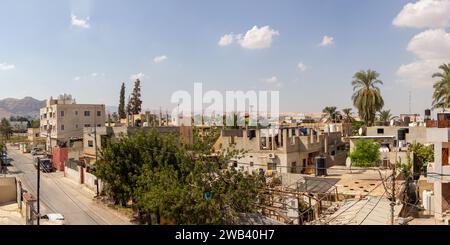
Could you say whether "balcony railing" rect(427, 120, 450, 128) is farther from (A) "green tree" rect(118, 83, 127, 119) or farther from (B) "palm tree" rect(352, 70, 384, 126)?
(A) "green tree" rect(118, 83, 127, 119)

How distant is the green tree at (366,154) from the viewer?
20031 millimetres

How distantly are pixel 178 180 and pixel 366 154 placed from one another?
1164 cm

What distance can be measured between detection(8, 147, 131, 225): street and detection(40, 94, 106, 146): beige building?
38.1 feet

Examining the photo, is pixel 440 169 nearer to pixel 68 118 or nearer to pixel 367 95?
pixel 367 95

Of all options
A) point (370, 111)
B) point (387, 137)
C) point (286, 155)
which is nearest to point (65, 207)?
point (286, 155)

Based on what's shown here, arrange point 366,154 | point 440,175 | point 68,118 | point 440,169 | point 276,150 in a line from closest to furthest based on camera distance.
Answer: point 440,175 < point 440,169 < point 276,150 < point 366,154 < point 68,118

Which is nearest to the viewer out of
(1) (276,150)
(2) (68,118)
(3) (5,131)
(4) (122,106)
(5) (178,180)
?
(5) (178,180)

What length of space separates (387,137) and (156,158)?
1534 centimetres

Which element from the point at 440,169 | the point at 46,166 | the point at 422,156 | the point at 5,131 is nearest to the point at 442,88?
the point at 422,156

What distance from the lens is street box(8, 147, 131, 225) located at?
15.8 m

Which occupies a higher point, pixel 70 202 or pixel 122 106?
pixel 122 106

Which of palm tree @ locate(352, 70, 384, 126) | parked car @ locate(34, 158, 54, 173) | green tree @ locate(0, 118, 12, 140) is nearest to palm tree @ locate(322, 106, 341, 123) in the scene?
palm tree @ locate(352, 70, 384, 126)

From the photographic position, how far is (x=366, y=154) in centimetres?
2011
